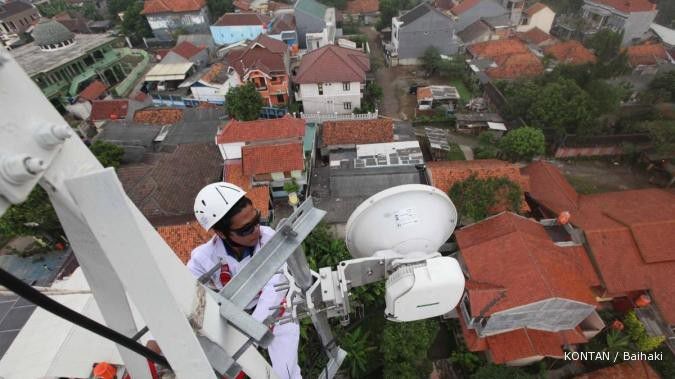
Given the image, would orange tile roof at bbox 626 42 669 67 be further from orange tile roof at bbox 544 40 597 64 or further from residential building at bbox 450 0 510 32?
residential building at bbox 450 0 510 32

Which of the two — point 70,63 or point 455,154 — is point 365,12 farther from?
point 70,63

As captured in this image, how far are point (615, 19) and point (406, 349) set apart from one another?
36.9 m

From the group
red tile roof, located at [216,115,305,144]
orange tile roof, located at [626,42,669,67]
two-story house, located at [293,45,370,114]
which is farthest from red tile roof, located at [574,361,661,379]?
orange tile roof, located at [626,42,669,67]

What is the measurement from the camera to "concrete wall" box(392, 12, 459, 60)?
81.0 feet

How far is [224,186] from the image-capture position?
3.87m

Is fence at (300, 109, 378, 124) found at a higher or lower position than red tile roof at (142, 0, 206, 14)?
lower

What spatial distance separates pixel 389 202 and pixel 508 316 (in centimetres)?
635

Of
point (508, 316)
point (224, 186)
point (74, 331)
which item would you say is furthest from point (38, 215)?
point (508, 316)

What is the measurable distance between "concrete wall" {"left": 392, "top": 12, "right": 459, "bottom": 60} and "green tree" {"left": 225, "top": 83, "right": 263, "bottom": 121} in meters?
14.1

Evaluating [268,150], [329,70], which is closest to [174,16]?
[329,70]

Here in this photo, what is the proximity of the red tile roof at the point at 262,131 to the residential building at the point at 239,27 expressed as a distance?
56.0 ft

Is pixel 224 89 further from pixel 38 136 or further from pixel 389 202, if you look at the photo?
pixel 38 136

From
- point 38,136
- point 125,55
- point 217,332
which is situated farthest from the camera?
point 125,55

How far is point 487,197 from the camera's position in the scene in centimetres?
1134
